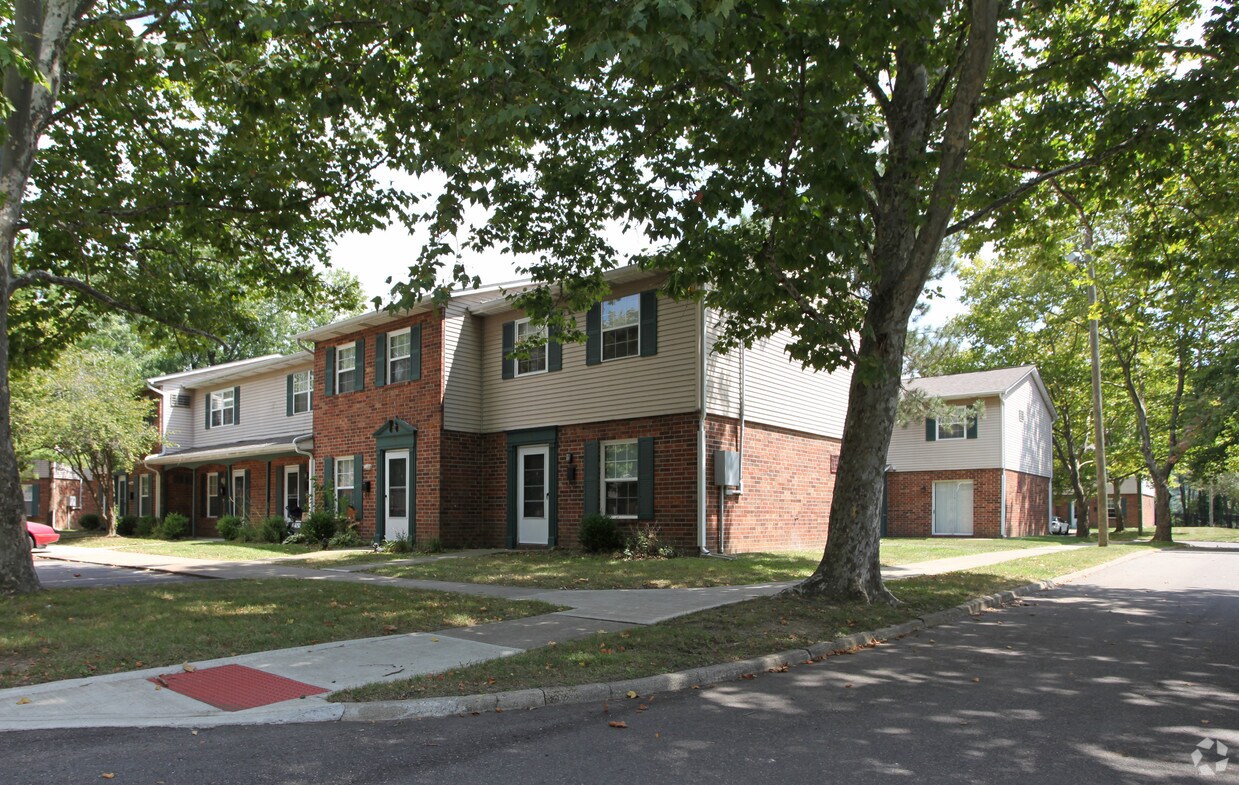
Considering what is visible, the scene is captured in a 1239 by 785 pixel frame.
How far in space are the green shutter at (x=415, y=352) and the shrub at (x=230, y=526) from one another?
8.57 meters

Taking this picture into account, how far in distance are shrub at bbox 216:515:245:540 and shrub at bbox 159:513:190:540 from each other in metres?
2.73

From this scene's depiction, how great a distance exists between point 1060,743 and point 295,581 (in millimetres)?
10708

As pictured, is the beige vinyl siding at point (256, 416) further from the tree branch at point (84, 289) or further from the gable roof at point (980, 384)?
the gable roof at point (980, 384)

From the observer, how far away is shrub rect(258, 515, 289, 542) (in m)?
21.7

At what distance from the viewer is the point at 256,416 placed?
27359 millimetres

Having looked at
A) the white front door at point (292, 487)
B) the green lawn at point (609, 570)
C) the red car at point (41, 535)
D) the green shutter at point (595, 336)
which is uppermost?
the green shutter at point (595, 336)

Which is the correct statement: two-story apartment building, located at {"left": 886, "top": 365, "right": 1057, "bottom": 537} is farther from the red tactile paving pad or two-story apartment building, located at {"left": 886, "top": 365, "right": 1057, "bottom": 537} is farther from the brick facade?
the red tactile paving pad

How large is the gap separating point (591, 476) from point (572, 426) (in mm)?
1273

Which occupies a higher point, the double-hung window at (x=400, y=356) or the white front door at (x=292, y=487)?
the double-hung window at (x=400, y=356)

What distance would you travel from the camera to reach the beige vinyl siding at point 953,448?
2906 cm

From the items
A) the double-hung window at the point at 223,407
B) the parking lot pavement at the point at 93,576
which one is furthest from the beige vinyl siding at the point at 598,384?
the double-hung window at the point at 223,407

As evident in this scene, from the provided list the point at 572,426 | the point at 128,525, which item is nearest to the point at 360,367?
the point at 572,426

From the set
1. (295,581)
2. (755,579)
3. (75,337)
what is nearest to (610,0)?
(755,579)
